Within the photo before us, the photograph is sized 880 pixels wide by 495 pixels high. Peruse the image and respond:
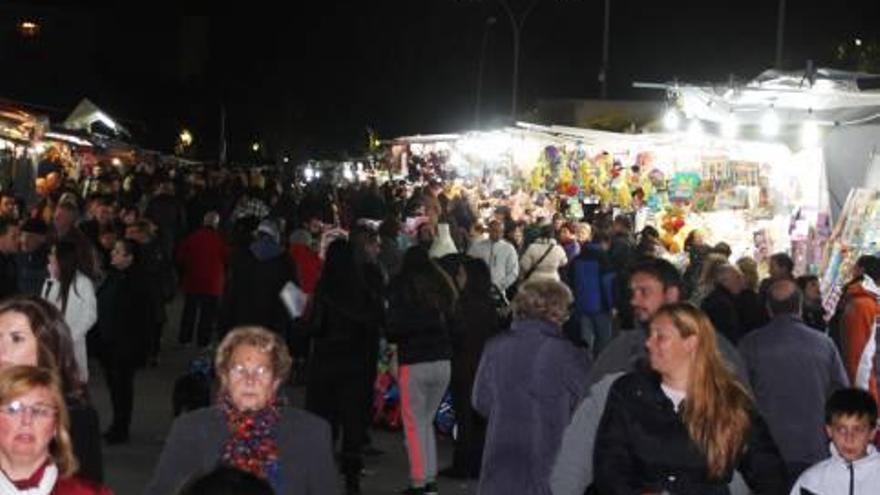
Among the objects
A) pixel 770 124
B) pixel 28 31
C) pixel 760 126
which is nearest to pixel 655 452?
pixel 770 124

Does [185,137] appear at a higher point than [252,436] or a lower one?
higher

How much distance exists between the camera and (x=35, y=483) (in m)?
4.12

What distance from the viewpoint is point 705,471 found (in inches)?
209

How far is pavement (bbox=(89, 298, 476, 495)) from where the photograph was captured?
11023 mm

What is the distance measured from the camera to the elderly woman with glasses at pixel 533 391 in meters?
7.73

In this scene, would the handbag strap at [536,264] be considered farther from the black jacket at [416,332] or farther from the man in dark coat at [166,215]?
the black jacket at [416,332]

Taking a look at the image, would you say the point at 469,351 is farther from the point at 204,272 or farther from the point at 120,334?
the point at 204,272

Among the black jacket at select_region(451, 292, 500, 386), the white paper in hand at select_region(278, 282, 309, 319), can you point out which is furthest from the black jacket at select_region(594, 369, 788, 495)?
the black jacket at select_region(451, 292, 500, 386)

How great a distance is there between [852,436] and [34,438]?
3.86 m

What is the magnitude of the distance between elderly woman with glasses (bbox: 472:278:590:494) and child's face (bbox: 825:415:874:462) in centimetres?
146

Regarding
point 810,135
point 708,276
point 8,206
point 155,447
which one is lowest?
point 155,447

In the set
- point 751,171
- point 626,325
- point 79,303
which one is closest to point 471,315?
point 626,325

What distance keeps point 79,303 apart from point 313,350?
1729mm

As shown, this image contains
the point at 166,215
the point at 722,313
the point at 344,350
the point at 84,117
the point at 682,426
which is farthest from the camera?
the point at 84,117
